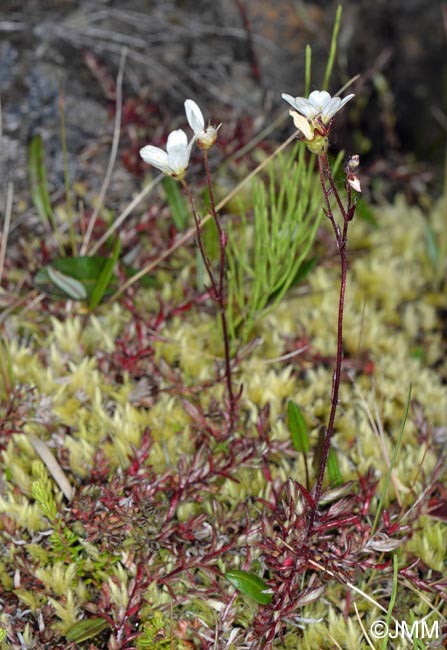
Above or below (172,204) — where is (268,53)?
above

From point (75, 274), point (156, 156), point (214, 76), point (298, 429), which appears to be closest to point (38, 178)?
point (75, 274)

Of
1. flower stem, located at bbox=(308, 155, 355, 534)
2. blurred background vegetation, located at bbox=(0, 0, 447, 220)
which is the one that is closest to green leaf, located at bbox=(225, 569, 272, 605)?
flower stem, located at bbox=(308, 155, 355, 534)

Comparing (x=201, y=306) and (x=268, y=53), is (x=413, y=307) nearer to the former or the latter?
(x=201, y=306)

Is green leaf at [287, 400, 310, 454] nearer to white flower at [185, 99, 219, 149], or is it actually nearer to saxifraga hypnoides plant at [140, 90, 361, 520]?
saxifraga hypnoides plant at [140, 90, 361, 520]

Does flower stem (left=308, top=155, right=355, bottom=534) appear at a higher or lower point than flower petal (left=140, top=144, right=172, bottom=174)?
lower

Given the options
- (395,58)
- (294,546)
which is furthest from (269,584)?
(395,58)
